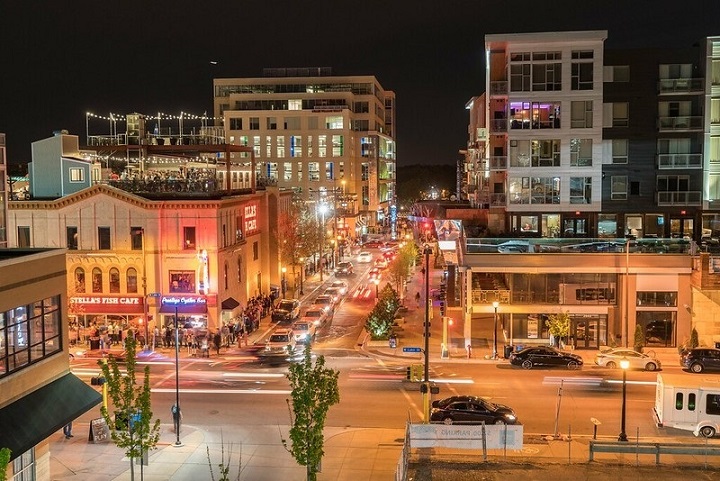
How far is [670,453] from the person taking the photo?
2278 centimetres

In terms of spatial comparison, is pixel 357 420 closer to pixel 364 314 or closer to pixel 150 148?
pixel 364 314

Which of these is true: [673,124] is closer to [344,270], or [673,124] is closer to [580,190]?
[580,190]

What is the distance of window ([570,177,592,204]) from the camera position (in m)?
53.7

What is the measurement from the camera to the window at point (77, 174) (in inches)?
2073

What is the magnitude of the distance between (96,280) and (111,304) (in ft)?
6.09

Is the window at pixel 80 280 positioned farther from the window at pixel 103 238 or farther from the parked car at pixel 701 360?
the parked car at pixel 701 360

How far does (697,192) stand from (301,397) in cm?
4248

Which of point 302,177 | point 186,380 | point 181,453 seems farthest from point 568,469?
point 302,177

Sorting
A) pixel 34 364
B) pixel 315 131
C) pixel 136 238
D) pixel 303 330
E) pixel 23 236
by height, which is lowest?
pixel 303 330

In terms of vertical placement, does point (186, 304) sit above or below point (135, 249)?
below

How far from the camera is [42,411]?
822 inches

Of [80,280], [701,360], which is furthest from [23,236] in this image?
[701,360]

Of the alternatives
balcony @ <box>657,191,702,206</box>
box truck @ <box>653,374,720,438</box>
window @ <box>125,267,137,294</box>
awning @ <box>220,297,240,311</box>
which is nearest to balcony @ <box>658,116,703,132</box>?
balcony @ <box>657,191,702,206</box>

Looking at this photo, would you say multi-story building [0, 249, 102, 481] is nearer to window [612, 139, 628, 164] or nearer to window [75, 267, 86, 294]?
window [75, 267, 86, 294]
